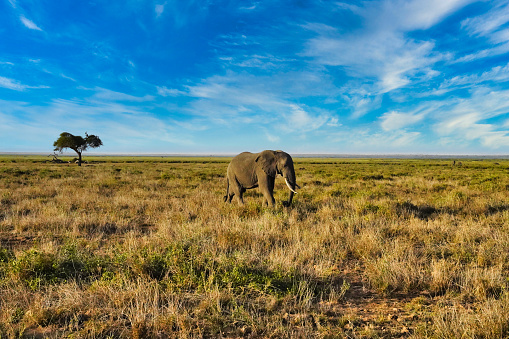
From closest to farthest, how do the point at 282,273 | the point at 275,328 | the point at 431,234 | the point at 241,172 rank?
1. the point at 275,328
2. the point at 282,273
3. the point at 431,234
4. the point at 241,172

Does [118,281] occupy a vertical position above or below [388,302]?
above

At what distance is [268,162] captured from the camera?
9758 mm

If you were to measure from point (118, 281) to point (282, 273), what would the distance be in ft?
7.73

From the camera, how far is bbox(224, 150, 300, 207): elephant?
942 cm

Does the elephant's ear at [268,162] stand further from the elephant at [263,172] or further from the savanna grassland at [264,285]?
the savanna grassland at [264,285]

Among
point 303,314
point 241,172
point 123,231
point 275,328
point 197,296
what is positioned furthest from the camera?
point 241,172

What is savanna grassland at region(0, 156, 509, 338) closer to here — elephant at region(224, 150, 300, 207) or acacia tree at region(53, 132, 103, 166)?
elephant at region(224, 150, 300, 207)

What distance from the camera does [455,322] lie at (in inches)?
103

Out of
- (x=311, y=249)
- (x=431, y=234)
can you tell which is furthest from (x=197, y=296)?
(x=431, y=234)

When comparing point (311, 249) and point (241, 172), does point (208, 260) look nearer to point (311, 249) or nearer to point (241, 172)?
point (311, 249)

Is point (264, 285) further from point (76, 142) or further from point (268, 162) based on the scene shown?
point (76, 142)

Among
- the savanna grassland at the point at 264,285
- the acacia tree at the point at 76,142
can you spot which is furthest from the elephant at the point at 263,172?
the acacia tree at the point at 76,142

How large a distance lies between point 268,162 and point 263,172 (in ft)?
1.43

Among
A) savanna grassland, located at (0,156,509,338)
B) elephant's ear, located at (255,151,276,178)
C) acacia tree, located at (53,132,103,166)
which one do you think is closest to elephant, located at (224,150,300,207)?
elephant's ear, located at (255,151,276,178)
